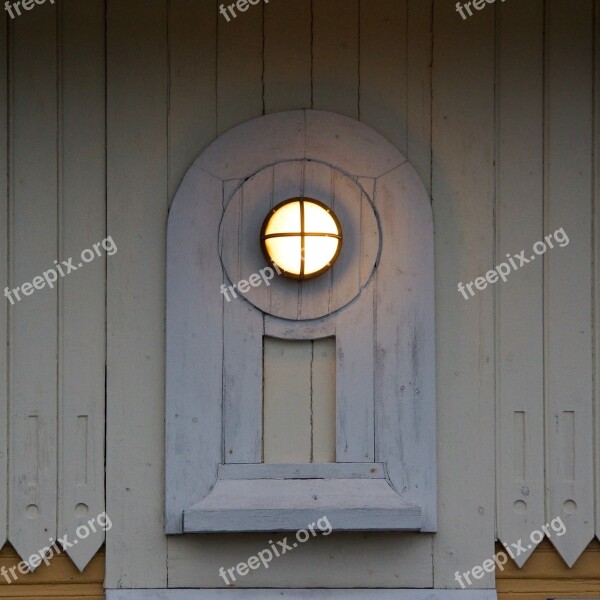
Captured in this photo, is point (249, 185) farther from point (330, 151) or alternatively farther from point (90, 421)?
point (90, 421)

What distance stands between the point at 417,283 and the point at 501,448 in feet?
2.11

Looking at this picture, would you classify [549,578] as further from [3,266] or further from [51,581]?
[3,266]

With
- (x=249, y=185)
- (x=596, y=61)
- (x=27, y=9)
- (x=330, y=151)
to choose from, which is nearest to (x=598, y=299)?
(x=596, y=61)

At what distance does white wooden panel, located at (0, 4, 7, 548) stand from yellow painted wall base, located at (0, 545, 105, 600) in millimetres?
128

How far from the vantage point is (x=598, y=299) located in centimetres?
321

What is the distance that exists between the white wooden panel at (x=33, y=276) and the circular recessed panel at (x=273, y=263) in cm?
64

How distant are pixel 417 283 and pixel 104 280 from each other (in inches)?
42.9

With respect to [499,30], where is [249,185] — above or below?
below

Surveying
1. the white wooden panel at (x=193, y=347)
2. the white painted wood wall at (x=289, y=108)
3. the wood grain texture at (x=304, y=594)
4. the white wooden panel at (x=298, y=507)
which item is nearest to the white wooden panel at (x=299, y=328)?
the white wooden panel at (x=193, y=347)

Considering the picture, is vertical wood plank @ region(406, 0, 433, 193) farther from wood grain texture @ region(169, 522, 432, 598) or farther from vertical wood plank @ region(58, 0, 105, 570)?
wood grain texture @ region(169, 522, 432, 598)

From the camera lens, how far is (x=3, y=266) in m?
3.19

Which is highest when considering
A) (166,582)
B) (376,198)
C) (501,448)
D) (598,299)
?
(376,198)

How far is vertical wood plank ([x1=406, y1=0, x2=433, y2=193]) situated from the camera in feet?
10.6

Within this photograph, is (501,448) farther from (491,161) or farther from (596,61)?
(596,61)
